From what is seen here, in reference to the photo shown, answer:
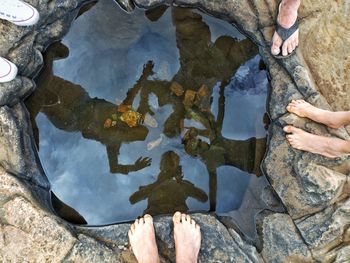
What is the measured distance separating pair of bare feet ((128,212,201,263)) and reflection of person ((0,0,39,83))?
1646mm

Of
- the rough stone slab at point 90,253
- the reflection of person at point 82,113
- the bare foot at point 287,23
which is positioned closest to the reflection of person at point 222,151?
the reflection of person at point 82,113

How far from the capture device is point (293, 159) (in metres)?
3.29

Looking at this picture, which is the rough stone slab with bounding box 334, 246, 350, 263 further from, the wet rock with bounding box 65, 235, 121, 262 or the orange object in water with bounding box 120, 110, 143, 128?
the orange object in water with bounding box 120, 110, 143, 128

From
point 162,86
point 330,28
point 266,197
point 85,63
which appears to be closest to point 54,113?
point 85,63

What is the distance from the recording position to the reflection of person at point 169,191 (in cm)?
353

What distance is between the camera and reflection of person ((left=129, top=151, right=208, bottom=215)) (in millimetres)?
3525

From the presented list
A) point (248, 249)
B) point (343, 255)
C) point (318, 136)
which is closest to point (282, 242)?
point (248, 249)

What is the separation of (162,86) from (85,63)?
78cm

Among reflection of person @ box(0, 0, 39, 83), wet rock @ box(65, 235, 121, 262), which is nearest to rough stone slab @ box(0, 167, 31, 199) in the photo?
wet rock @ box(65, 235, 121, 262)

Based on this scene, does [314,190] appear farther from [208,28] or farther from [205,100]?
[208,28]

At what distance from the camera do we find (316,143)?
312 cm

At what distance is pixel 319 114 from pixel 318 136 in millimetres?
185

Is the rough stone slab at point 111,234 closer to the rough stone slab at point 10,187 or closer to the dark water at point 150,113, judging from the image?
the dark water at point 150,113

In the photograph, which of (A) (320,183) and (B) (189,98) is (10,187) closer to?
(B) (189,98)
